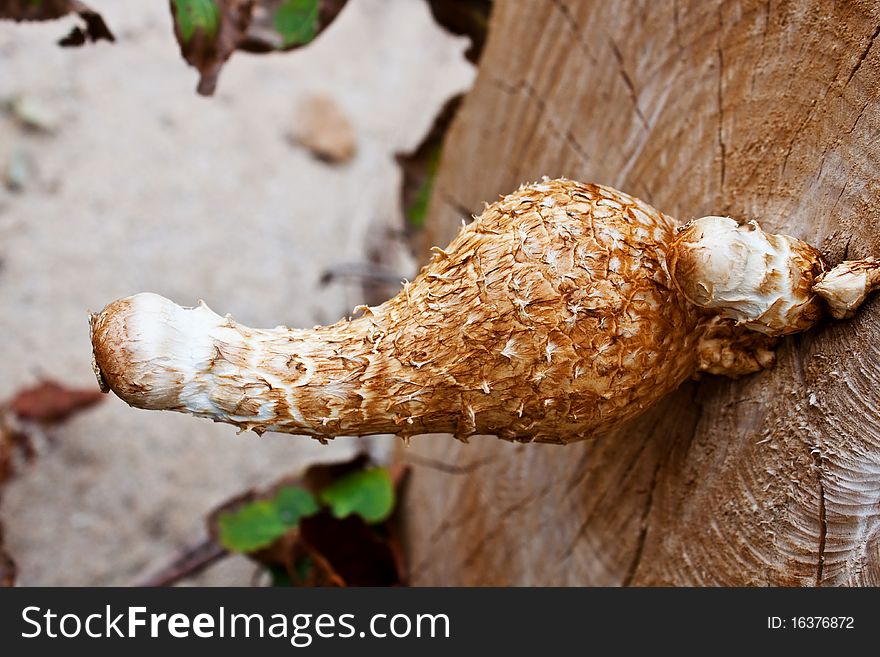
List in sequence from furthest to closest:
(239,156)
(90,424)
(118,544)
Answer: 1. (239,156)
2. (90,424)
3. (118,544)

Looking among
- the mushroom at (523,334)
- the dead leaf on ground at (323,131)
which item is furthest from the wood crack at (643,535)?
the dead leaf on ground at (323,131)

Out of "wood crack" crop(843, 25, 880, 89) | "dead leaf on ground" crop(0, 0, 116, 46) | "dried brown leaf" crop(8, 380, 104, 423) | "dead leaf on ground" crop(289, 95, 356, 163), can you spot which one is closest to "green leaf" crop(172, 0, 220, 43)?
"dead leaf on ground" crop(0, 0, 116, 46)

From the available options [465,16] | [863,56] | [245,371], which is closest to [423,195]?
[465,16]

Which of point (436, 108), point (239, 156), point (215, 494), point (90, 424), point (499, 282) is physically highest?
point (239, 156)

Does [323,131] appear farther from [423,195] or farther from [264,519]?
[264,519]

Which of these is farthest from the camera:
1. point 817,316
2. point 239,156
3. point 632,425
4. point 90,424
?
point 239,156
